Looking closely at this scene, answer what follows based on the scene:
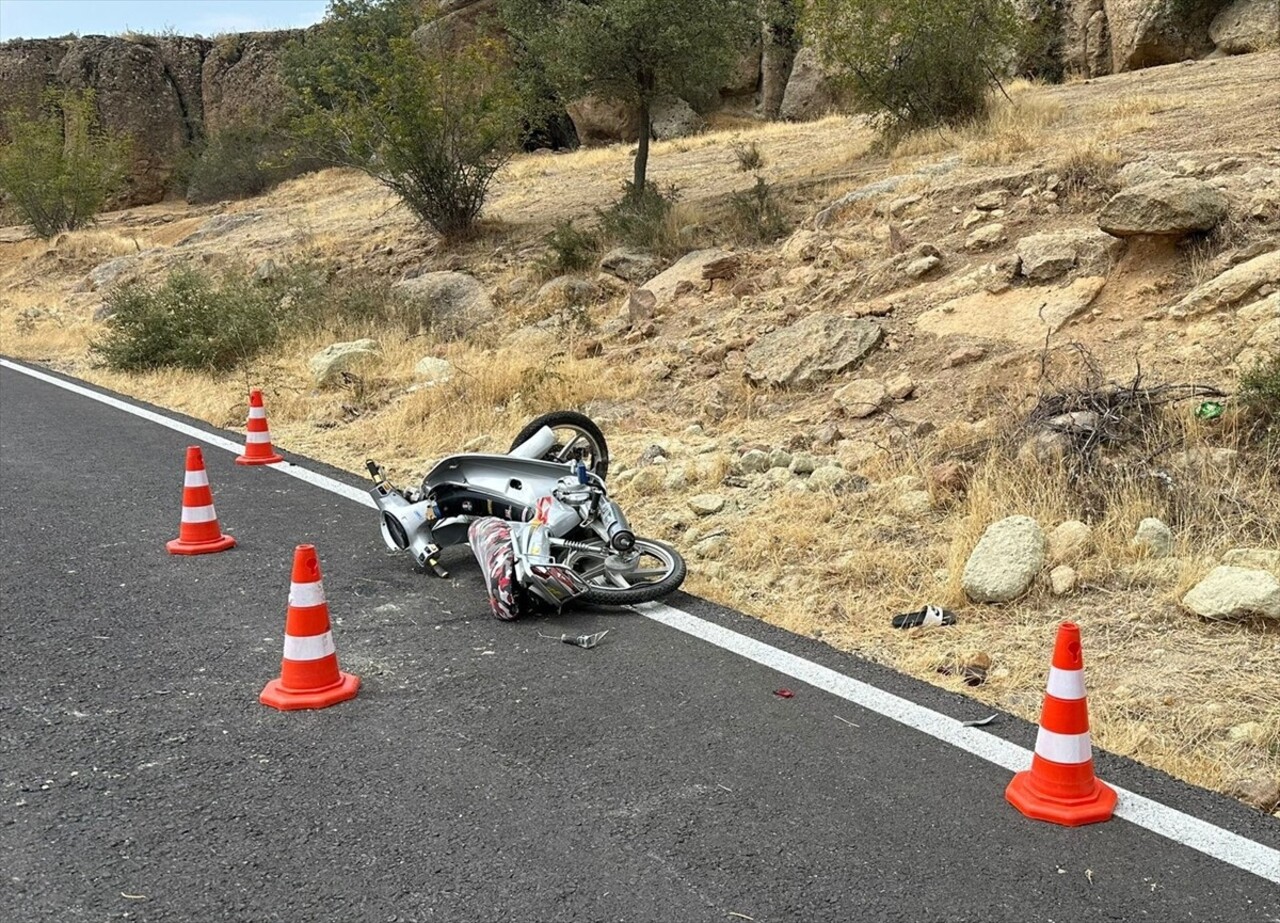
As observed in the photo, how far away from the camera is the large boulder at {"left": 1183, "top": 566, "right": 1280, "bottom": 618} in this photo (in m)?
4.85

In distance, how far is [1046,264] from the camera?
365 inches

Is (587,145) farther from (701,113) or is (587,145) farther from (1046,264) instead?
(1046,264)

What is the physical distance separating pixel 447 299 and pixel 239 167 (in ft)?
85.0

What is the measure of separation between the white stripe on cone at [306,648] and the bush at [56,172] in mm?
29894

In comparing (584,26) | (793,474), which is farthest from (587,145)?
(793,474)

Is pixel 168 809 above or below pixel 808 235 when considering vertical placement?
below

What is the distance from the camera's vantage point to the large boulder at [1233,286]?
7836mm

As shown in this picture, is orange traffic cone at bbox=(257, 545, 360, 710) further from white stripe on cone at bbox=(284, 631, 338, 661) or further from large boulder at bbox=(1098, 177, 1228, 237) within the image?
large boulder at bbox=(1098, 177, 1228, 237)

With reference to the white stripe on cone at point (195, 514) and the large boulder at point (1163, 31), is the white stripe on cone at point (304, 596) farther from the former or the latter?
the large boulder at point (1163, 31)

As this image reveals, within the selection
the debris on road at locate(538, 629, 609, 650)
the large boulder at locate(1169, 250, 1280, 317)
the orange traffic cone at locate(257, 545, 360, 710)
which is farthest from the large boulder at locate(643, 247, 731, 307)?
the orange traffic cone at locate(257, 545, 360, 710)

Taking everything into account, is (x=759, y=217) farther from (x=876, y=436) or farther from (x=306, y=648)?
(x=306, y=648)

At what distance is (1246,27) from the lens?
2402 cm

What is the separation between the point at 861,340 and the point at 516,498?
4.20m

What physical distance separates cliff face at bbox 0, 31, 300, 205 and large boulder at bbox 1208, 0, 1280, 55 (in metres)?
29.2
